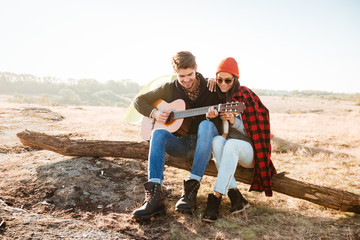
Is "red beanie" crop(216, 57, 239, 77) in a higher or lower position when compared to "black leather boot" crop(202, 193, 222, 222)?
higher

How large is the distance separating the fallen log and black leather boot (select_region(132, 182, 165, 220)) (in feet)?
2.69

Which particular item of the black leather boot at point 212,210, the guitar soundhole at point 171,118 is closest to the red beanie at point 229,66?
the guitar soundhole at point 171,118

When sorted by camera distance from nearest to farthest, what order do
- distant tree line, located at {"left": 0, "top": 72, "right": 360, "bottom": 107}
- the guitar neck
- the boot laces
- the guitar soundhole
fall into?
the boot laces, the guitar neck, the guitar soundhole, distant tree line, located at {"left": 0, "top": 72, "right": 360, "bottom": 107}

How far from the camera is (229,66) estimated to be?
3.03 metres

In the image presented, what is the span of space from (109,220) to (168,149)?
1054 mm

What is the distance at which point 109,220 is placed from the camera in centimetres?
267

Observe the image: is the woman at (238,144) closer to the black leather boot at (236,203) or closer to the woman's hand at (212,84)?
the black leather boot at (236,203)

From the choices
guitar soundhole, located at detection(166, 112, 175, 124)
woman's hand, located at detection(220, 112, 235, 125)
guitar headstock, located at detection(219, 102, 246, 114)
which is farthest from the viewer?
guitar soundhole, located at detection(166, 112, 175, 124)

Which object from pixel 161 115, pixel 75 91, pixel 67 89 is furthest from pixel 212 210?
pixel 75 91

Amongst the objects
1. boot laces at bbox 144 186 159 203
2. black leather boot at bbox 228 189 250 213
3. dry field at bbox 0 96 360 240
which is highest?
boot laces at bbox 144 186 159 203

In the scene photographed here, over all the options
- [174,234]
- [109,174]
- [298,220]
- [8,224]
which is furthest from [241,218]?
[8,224]

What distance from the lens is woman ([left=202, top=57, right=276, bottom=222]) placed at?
2807mm

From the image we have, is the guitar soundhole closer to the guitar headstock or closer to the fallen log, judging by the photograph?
the fallen log

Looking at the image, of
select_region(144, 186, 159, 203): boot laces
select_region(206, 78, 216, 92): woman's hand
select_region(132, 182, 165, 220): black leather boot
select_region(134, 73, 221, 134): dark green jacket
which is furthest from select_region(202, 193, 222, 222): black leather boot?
select_region(206, 78, 216, 92): woman's hand
